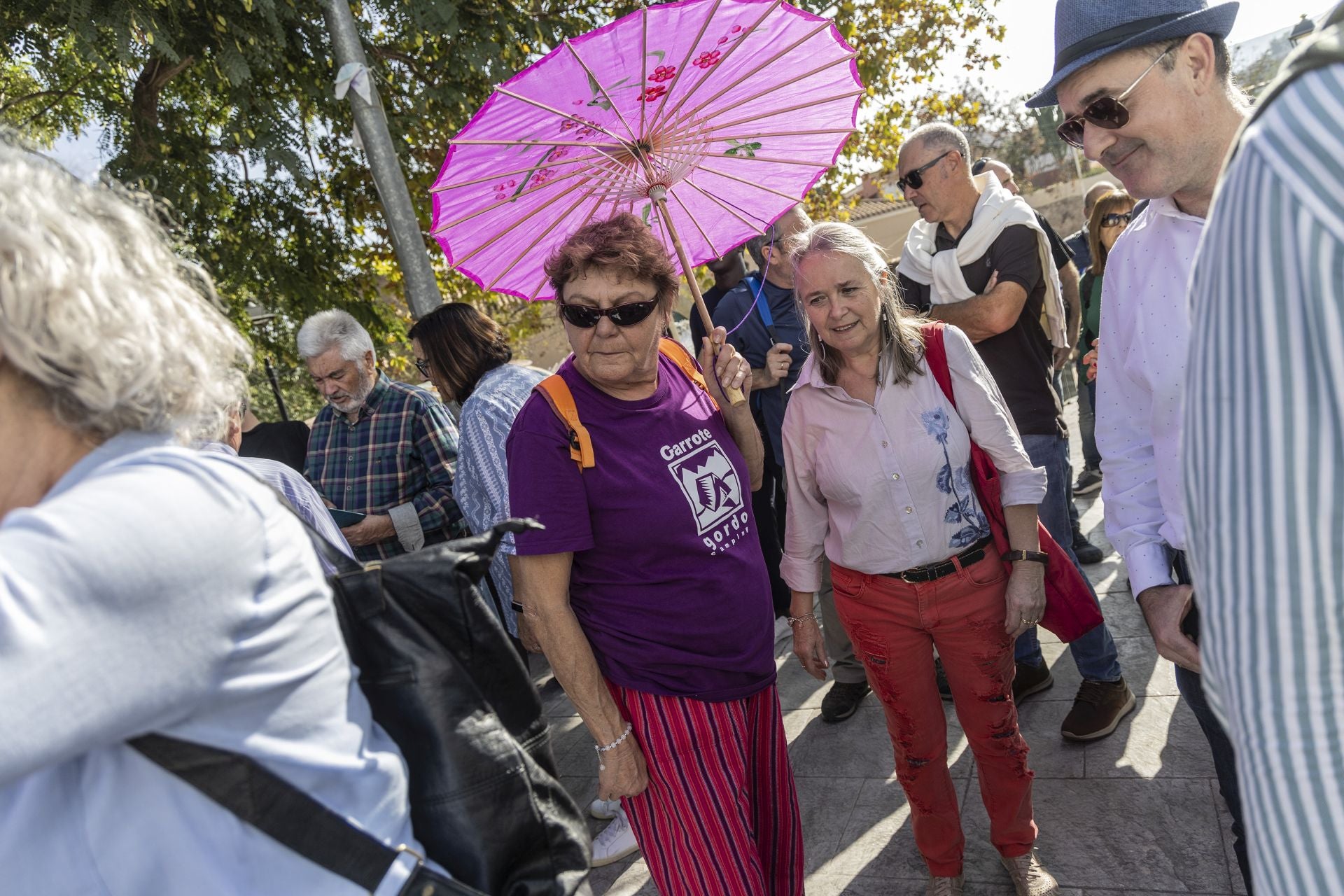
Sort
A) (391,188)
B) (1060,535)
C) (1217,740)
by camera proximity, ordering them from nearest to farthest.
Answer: (1217,740)
(1060,535)
(391,188)

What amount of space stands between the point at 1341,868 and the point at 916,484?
198 centimetres

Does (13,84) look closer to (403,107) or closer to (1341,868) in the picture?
(403,107)

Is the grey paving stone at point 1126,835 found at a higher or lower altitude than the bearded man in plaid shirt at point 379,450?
lower

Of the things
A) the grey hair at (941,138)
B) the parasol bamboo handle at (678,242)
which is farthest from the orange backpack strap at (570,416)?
the grey hair at (941,138)

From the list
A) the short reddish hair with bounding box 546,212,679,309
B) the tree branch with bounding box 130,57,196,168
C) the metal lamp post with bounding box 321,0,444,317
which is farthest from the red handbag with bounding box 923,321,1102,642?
the tree branch with bounding box 130,57,196,168

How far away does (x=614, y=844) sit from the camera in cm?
374

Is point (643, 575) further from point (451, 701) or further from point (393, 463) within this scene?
point (393, 463)

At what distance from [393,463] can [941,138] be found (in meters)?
2.77

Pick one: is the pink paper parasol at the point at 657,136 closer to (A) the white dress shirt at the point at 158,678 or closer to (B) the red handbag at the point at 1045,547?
(B) the red handbag at the point at 1045,547

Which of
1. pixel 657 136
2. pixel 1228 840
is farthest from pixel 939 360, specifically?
pixel 1228 840

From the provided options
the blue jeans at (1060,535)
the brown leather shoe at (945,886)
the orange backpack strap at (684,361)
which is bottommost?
the brown leather shoe at (945,886)

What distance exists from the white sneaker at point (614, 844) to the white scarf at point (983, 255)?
2.54m

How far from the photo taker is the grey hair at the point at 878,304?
2762mm

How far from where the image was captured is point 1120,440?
2209 millimetres
